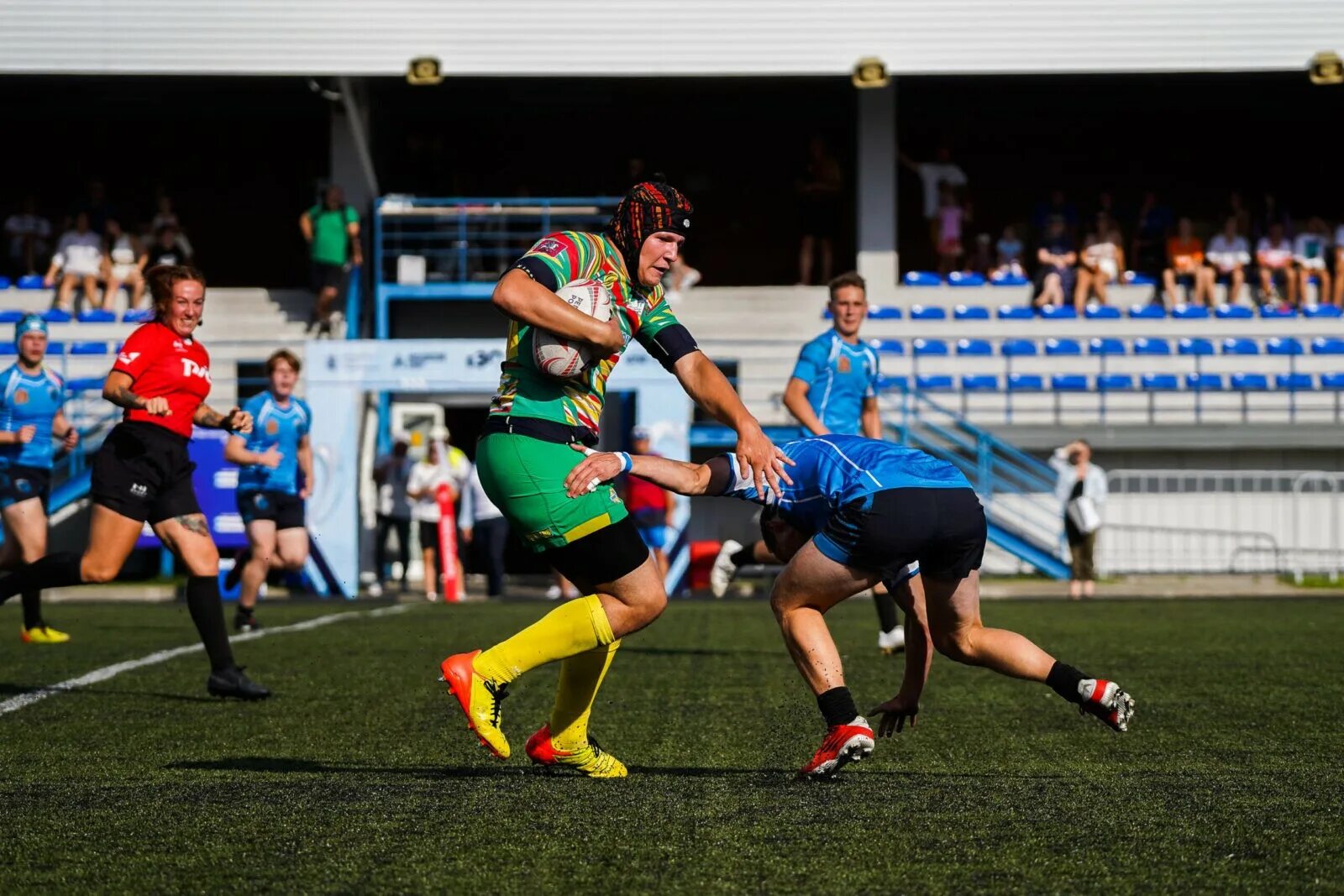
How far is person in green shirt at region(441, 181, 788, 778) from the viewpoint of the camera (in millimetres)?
5156

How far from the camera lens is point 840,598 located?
5.70m

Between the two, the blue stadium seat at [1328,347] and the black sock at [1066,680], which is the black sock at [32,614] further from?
the blue stadium seat at [1328,347]

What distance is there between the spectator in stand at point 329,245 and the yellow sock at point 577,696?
18.8 meters

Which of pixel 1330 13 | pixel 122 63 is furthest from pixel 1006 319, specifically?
pixel 122 63

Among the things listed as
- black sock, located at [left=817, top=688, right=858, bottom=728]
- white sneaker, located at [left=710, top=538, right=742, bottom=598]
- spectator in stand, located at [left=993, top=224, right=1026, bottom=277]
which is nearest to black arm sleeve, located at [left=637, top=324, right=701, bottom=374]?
black sock, located at [left=817, top=688, right=858, bottom=728]

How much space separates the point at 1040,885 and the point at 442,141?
80.1 feet

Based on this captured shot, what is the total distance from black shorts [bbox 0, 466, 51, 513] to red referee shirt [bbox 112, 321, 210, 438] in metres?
4.15

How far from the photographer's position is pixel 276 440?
526 inches

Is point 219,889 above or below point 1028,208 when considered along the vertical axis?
below

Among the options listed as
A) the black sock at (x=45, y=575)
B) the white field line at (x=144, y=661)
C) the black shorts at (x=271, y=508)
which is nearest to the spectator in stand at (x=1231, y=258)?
the white field line at (x=144, y=661)

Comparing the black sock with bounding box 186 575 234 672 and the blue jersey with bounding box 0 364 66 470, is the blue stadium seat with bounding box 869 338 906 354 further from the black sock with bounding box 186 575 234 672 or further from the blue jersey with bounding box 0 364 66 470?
the black sock with bounding box 186 575 234 672

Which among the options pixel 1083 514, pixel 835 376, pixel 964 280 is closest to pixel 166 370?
pixel 835 376

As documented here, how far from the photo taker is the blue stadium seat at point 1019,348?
23.4 metres

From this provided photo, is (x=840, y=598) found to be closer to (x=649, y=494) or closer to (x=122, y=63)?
(x=649, y=494)
